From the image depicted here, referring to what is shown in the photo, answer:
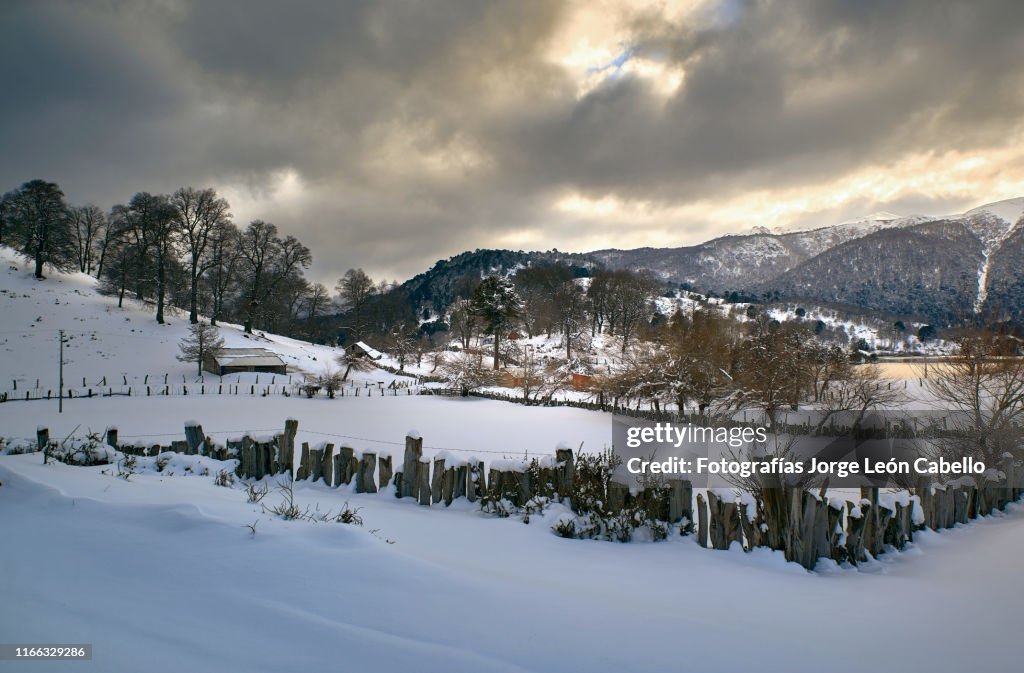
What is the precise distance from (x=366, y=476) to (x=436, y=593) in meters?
5.29

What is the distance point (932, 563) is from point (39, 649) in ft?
26.0

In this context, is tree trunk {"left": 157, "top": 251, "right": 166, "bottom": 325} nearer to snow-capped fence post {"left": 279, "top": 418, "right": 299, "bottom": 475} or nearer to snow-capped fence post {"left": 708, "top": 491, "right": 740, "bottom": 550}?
snow-capped fence post {"left": 279, "top": 418, "right": 299, "bottom": 475}

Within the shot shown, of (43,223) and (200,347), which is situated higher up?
(43,223)

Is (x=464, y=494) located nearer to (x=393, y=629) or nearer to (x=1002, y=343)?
(x=393, y=629)

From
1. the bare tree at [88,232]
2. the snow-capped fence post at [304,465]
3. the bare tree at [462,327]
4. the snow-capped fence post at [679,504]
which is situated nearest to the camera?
the snow-capped fence post at [679,504]

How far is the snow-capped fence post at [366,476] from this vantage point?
806 centimetres

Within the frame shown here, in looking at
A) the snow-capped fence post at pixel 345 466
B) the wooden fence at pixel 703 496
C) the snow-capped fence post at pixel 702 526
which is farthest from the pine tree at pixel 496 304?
the snow-capped fence post at pixel 702 526

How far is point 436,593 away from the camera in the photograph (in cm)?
326

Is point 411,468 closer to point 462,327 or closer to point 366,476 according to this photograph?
point 366,476

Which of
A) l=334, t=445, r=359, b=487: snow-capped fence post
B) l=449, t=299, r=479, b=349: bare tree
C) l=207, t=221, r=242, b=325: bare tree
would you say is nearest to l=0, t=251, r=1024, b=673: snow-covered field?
l=334, t=445, r=359, b=487: snow-capped fence post

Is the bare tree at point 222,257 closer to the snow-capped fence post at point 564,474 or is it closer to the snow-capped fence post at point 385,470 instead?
the snow-capped fence post at point 385,470

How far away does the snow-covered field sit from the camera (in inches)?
98.5

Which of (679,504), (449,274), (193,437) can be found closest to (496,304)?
(193,437)

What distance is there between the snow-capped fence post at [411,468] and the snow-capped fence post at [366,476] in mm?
574
